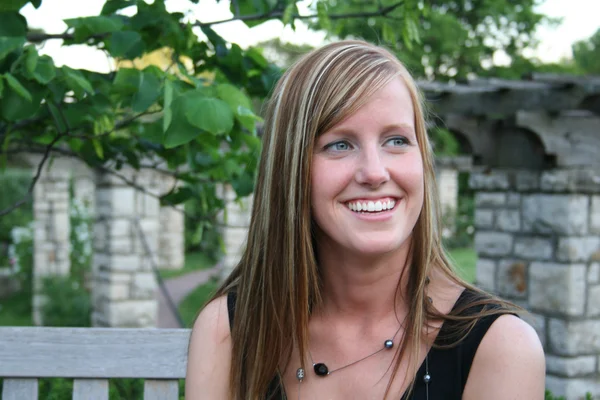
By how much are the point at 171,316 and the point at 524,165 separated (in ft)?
21.6

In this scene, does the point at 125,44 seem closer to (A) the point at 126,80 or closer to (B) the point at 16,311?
(A) the point at 126,80

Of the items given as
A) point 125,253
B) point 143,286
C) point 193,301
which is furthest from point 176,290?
point 125,253

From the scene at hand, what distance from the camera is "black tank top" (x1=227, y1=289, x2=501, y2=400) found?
1.83 meters

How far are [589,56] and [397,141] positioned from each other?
33261 mm

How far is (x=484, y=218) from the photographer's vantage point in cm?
704

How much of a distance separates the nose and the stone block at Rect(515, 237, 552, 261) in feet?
16.3

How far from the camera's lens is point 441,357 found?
186 centimetres

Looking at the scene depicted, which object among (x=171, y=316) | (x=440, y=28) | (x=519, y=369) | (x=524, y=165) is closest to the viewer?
(x=519, y=369)

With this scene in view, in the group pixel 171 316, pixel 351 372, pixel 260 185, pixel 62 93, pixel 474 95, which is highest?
pixel 474 95

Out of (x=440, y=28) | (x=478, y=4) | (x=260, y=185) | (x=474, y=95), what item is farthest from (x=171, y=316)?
(x=478, y=4)

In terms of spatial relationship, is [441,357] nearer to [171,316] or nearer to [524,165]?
[524,165]

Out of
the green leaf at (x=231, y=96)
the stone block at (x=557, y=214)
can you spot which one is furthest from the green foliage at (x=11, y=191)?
the green leaf at (x=231, y=96)

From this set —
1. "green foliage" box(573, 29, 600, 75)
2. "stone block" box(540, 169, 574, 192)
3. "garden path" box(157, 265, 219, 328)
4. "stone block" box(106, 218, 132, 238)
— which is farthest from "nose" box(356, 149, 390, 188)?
"green foliage" box(573, 29, 600, 75)

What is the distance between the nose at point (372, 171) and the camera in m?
1.69
